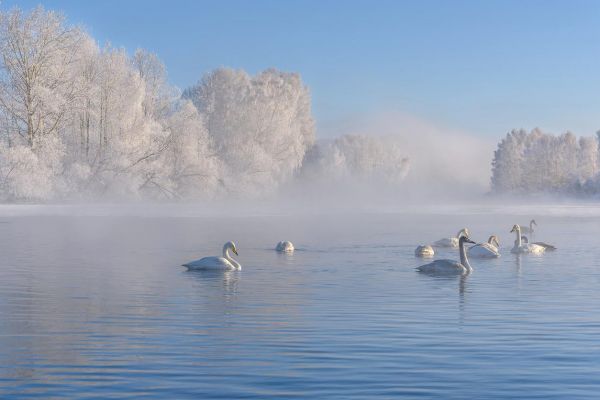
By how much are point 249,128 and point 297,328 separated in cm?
5830

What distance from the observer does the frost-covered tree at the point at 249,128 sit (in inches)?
2667

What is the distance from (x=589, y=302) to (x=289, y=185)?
59.1 meters

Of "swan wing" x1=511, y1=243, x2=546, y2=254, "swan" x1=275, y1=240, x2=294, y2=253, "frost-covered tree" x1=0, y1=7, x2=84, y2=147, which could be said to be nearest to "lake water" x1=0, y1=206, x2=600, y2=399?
"swan" x1=275, y1=240, x2=294, y2=253

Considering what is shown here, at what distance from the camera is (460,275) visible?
813 inches

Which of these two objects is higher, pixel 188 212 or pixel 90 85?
pixel 90 85

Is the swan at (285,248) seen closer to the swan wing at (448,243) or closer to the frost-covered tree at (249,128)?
the swan wing at (448,243)

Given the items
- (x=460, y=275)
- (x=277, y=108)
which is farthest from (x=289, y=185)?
(x=460, y=275)

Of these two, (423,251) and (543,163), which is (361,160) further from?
(423,251)

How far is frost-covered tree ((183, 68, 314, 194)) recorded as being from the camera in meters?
67.8

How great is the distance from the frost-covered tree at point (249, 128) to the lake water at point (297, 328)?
4221 centimetres

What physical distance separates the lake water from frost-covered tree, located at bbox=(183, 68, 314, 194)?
1662 inches

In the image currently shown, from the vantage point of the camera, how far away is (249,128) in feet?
231

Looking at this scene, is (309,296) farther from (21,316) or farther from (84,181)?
(84,181)

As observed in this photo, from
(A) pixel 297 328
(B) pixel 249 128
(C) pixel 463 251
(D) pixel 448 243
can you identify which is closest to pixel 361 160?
(B) pixel 249 128
